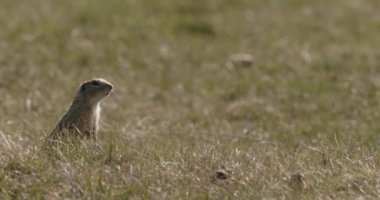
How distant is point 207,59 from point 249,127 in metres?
2.74

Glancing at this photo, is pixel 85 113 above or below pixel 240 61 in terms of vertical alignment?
→ above

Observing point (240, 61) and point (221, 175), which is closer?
point (221, 175)

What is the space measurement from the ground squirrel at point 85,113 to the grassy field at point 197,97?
185 mm

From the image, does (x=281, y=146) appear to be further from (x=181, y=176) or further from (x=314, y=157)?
(x=181, y=176)

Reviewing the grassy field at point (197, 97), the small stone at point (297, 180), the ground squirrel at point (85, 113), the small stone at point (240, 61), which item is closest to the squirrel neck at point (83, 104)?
the ground squirrel at point (85, 113)

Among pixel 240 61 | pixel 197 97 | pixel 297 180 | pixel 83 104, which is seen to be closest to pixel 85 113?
pixel 83 104

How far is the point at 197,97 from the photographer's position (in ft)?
31.9

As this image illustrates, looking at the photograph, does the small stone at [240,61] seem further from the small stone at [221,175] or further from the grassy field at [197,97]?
the small stone at [221,175]

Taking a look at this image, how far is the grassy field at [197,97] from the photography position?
5119 millimetres

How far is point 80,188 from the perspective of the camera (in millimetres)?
5000

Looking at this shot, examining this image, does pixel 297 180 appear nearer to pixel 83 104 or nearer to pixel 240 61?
pixel 83 104

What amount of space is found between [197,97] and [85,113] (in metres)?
3.11

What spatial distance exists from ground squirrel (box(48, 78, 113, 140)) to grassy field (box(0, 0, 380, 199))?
185 mm

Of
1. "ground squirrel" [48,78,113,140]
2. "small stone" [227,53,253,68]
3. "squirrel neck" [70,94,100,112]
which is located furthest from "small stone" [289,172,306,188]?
"small stone" [227,53,253,68]
